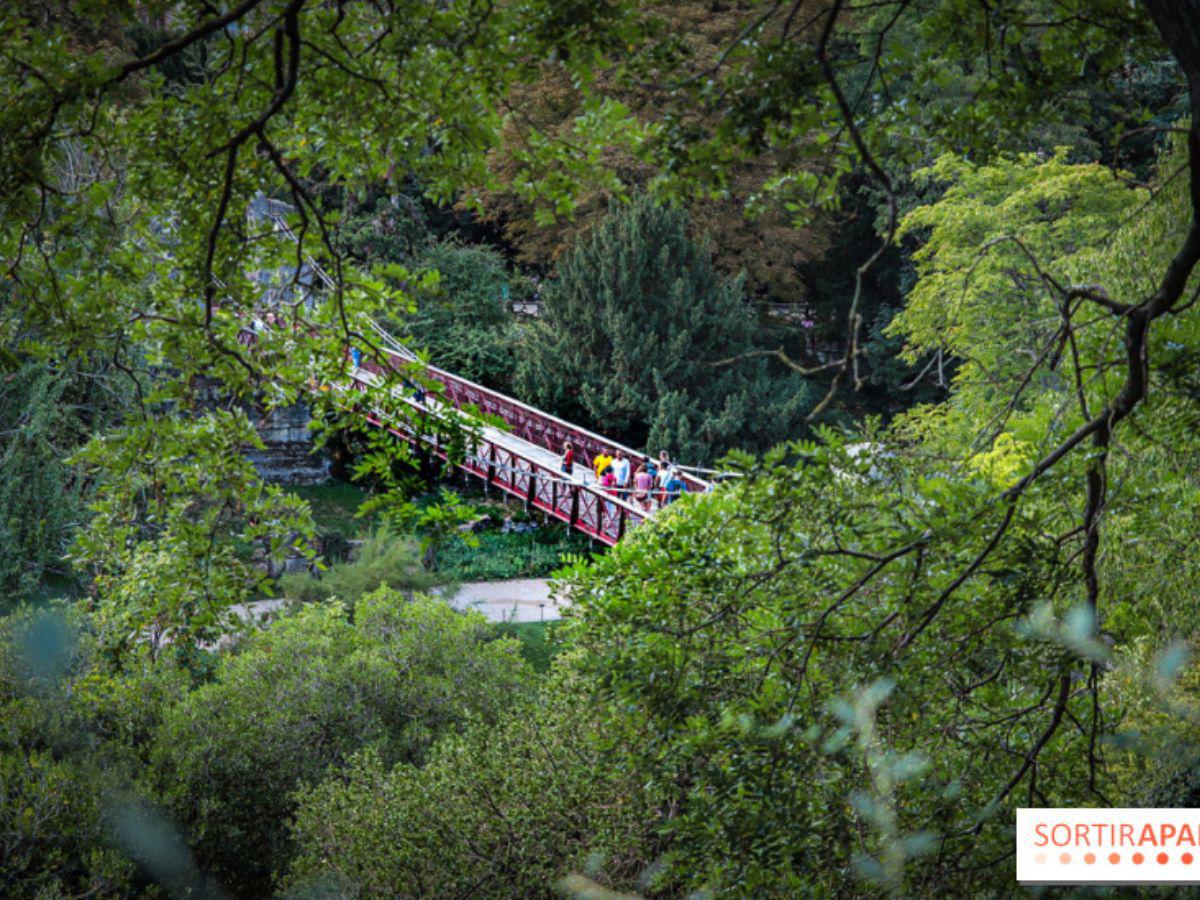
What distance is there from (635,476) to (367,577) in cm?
467

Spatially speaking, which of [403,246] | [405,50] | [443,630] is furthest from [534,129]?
[403,246]

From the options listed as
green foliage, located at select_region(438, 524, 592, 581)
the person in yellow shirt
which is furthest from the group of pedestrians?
green foliage, located at select_region(438, 524, 592, 581)

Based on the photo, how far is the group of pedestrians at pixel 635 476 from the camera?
15547 millimetres

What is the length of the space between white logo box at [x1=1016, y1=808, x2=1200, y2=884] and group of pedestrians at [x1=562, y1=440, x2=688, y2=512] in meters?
12.0

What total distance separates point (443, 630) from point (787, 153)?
692 centimetres

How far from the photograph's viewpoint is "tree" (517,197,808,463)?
64.9 feet

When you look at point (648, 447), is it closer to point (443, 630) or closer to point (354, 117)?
point (443, 630)

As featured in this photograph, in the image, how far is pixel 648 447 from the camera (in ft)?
62.8

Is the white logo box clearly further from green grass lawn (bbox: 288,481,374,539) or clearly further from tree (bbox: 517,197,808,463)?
green grass lawn (bbox: 288,481,374,539)

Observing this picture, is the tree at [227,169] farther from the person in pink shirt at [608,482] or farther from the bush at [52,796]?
the person in pink shirt at [608,482]

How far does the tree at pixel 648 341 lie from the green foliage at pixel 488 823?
13.2m

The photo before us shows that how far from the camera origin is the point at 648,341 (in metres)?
19.7

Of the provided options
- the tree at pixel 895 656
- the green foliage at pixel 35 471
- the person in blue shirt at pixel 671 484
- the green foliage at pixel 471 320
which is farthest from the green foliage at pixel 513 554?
the tree at pixel 895 656

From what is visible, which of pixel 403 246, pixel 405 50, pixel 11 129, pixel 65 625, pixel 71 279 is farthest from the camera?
pixel 403 246
